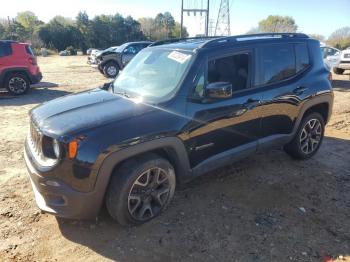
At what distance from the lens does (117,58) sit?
50.6ft

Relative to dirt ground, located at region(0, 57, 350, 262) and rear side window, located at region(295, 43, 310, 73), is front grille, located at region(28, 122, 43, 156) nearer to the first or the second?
dirt ground, located at region(0, 57, 350, 262)

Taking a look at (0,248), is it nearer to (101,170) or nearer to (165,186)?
(101,170)

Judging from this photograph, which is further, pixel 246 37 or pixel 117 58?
pixel 117 58

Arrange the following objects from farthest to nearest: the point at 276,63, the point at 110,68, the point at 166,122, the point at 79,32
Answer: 1. the point at 79,32
2. the point at 110,68
3. the point at 276,63
4. the point at 166,122

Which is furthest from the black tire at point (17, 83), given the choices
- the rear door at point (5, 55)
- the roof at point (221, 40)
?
the roof at point (221, 40)

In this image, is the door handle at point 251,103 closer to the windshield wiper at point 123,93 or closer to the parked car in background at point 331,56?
the windshield wiper at point 123,93

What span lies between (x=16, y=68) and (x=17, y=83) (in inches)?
19.9

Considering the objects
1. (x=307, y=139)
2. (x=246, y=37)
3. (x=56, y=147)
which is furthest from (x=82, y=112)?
(x=307, y=139)

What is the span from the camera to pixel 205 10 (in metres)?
28.2

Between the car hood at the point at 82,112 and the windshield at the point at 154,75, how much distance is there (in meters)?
0.20

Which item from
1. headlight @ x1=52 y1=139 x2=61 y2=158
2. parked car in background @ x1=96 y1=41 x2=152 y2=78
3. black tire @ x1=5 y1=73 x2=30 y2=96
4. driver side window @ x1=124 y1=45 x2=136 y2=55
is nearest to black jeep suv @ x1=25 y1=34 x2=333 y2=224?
headlight @ x1=52 y1=139 x2=61 y2=158

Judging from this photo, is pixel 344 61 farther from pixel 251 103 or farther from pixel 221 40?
pixel 221 40

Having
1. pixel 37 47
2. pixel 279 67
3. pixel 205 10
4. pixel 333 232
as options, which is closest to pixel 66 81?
pixel 279 67

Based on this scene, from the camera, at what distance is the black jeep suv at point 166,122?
298 cm
